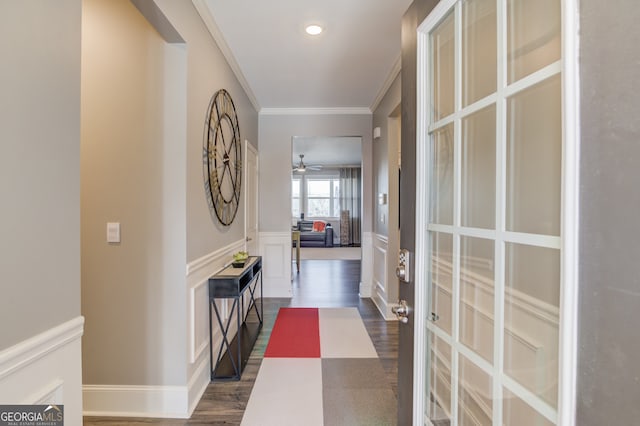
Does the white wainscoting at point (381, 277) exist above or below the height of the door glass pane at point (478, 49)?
below

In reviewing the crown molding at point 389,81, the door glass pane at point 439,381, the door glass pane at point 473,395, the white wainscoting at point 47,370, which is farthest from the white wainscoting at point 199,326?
the crown molding at point 389,81

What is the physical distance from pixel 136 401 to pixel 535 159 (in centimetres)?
238

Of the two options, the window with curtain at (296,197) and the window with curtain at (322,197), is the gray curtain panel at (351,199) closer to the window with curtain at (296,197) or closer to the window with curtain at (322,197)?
the window with curtain at (322,197)

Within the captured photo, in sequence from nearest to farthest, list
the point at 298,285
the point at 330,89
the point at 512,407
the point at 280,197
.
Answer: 1. the point at 512,407
2. the point at 330,89
3. the point at 280,197
4. the point at 298,285

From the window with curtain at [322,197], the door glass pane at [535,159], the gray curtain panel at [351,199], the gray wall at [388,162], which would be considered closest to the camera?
the door glass pane at [535,159]

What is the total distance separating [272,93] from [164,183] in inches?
86.6

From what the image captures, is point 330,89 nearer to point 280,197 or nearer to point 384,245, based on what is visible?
point 280,197

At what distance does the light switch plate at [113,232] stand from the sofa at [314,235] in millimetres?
7396

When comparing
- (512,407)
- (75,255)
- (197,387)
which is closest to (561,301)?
(512,407)

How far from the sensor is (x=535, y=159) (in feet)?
2.19

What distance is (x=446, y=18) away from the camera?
3.15ft

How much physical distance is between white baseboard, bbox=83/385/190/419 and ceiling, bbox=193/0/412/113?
2.42m

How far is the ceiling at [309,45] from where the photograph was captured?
207cm

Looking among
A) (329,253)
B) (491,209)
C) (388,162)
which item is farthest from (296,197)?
(491,209)
